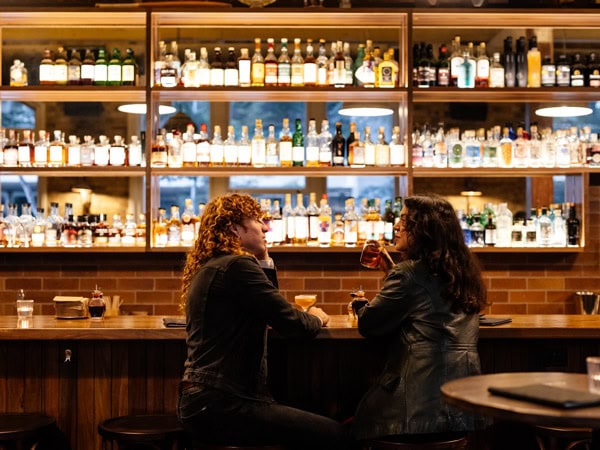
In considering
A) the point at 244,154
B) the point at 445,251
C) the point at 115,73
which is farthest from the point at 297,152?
the point at 445,251

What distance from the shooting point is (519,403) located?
2.11 metres

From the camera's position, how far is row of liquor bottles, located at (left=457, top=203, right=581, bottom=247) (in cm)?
507

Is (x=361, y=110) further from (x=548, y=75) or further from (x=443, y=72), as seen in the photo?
(x=548, y=75)

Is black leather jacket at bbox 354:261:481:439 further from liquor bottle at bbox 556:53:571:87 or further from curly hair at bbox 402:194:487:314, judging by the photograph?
liquor bottle at bbox 556:53:571:87

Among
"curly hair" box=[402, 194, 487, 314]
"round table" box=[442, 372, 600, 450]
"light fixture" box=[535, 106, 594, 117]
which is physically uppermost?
"light fixture" box=[535, 106, 594, 117]

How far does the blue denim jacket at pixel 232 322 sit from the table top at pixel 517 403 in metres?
0.72

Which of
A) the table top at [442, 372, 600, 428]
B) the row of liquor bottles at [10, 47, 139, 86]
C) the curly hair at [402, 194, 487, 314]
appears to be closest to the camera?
the table top at [442, 372, 600, 428]

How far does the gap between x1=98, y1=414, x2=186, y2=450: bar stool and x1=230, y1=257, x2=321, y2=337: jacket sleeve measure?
1.88ft

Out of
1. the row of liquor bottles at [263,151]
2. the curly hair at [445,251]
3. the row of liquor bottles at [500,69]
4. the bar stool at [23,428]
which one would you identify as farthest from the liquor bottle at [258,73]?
the bar stool at [23,428]

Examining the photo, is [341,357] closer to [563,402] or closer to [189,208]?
[563,402]

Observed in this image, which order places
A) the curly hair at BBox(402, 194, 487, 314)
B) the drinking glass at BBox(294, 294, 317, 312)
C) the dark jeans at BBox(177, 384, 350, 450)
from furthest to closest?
the drinking glass at BBox(294, 294, 317, 312), the curly hair at BBox(402, 194, 487, 314), the dark jeans at BBox(177, 384, 350, 450)

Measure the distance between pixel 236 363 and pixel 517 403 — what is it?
3.31ft

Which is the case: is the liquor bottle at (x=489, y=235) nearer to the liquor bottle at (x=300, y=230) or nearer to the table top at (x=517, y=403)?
the liquor bottle at (x=300, y=230)

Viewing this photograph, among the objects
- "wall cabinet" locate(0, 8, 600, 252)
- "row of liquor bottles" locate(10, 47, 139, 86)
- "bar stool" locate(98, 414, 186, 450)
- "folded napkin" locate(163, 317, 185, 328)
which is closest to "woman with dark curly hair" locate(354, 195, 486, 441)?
"bar stool" locate(98, 414, 186, 450)
